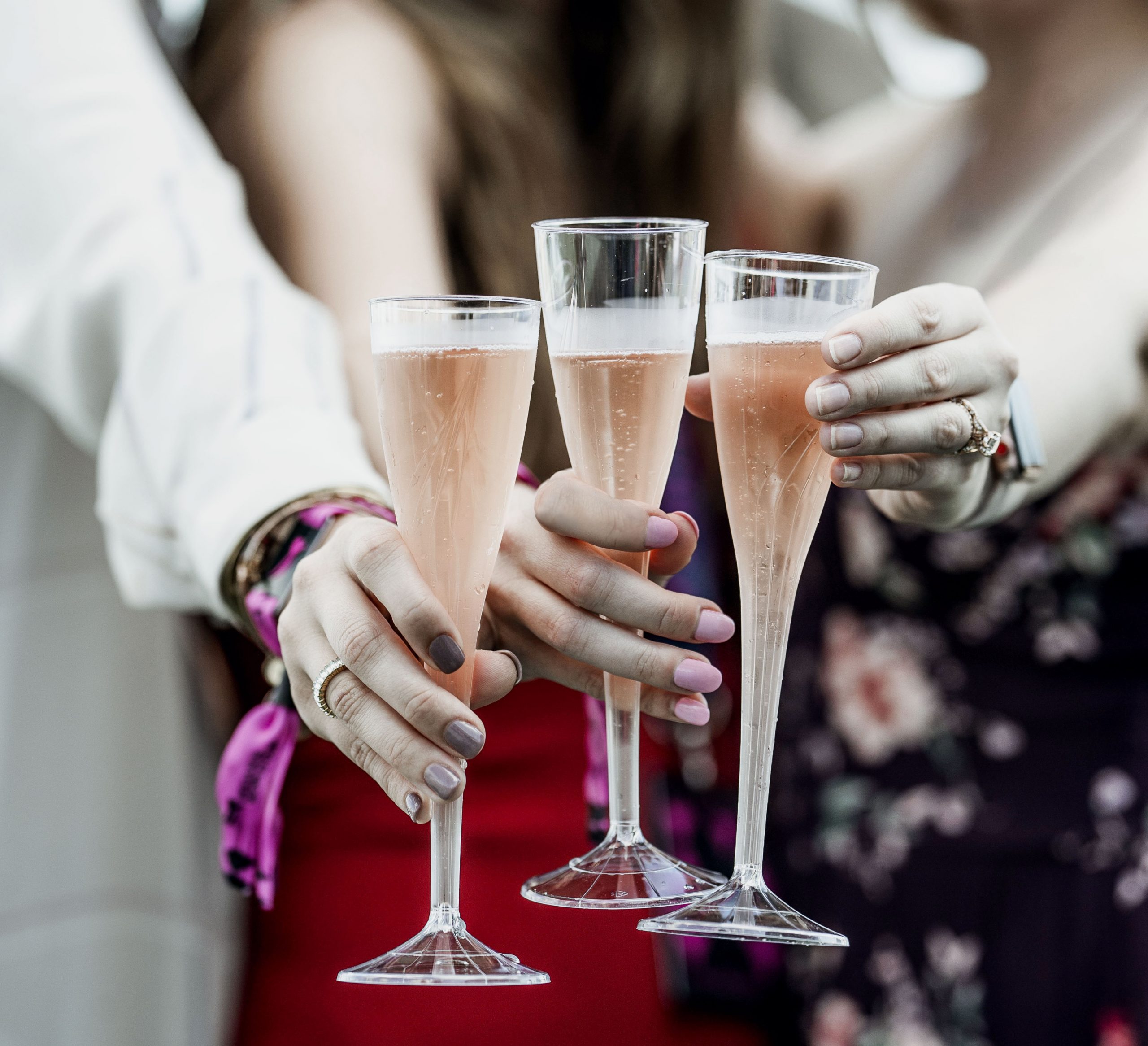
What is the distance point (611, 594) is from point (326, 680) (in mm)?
163

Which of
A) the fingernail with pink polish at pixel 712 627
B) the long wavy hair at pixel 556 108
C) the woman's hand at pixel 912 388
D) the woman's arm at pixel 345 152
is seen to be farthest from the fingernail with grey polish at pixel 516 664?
the long wavy hair at pixel 556 108

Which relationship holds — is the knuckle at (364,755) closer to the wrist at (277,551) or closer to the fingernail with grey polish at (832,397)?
the wrist at (277,551)

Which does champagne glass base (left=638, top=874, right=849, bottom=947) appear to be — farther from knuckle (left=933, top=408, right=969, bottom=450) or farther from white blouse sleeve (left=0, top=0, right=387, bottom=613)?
white blouse sleeve (left=0, top=0, right=387, bottom=613)

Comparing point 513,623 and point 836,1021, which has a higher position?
point 513,623

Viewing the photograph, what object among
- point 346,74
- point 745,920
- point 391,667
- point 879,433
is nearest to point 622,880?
point 745,920

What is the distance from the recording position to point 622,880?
648 mm

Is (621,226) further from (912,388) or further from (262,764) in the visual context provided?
(262,764)

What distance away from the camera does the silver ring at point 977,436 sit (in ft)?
2.01

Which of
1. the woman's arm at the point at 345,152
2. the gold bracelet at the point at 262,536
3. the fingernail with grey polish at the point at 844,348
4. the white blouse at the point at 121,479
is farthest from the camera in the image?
the woman's arm at the point at 345,152

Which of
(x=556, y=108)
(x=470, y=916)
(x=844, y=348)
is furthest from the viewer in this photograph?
(x=556, y=108)

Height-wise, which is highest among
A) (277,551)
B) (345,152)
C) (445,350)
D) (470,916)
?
(345,152)

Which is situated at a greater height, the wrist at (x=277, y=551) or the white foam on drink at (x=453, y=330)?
the white foam on drink at (x=453, y=330)

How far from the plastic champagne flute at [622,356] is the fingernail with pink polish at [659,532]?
0.09ft

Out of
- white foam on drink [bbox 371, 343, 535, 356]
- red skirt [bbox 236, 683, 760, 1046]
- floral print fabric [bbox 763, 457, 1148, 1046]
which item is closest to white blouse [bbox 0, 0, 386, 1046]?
red skirt [bbox 236, 683, 760, 1046]
